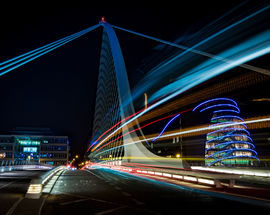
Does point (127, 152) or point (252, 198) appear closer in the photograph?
point (252, 198)

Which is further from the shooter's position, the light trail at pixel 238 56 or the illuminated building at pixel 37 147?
the illuminated building at pixel 37 147

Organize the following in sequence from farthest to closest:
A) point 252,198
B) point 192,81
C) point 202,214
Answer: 1. point 192,81
2. point 252,198
3. point 202,214

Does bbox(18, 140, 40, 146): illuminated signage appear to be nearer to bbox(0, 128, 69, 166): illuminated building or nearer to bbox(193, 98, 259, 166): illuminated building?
bbox(0, 128, 69, 166): illuminated building

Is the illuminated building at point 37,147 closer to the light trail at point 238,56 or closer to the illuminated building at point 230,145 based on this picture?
the illuminated building at point 230,145

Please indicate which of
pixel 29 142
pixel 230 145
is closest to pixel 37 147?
pixel 29 142

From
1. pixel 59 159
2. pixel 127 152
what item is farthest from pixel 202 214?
pixel 59 159

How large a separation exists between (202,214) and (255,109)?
108m

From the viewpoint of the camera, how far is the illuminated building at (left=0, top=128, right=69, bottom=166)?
5285 inches

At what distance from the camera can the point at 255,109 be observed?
108 meters

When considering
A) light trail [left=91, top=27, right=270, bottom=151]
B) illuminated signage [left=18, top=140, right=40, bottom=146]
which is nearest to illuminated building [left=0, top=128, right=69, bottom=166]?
illuminated signage [left=18, top=140, right=40, bottom=146]

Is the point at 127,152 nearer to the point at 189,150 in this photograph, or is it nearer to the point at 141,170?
the point at 141,170

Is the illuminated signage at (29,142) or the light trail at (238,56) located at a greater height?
the illuminated signage at (29,142)

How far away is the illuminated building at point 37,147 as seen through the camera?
134 meters

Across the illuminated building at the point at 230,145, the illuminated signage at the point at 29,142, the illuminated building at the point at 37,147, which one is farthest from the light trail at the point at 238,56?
the illuminated signage at the point at 29,142
